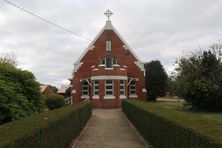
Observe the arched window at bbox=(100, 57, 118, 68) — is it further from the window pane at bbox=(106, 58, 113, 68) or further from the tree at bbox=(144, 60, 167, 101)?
the tree at bbox=(144, 60, 167, 101)

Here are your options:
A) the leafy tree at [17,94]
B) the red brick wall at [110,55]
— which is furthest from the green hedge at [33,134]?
the red brick wall at [110,55]

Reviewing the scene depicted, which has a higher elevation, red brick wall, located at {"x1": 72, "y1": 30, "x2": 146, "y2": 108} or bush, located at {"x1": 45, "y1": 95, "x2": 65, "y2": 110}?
red brick wall, located at {"x1": 72, "y1": 30, "x2": 146, "y2": 108}

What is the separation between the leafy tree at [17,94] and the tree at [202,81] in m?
21.4

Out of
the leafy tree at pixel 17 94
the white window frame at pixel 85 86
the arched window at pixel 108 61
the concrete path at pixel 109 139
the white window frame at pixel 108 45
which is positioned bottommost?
the concrete path at pixel 109 139

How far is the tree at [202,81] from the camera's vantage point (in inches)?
1444

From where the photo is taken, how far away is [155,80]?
69938 mm

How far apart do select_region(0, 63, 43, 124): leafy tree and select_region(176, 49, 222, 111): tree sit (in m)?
21.4

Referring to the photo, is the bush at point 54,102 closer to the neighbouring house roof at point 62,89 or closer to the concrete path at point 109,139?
the concrete path at point 109,139

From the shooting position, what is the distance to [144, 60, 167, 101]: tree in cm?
6912

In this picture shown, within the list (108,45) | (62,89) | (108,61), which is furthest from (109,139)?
(62,89)

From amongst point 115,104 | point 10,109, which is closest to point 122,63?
point 115,104

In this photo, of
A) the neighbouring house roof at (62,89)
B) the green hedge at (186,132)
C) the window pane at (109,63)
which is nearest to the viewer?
the green hedge at (186,132)

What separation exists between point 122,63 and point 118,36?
129 inches

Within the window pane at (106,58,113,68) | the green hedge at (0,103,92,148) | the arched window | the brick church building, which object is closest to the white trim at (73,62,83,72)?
the brick church building
